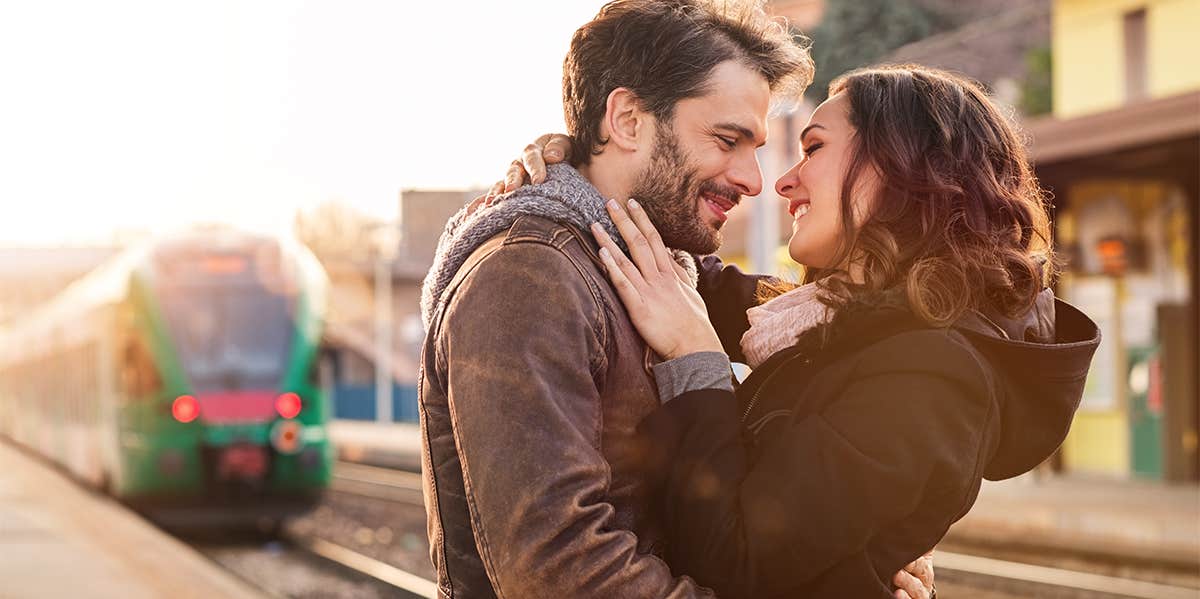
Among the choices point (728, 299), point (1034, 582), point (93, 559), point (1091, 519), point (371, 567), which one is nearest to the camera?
point (728, 299)

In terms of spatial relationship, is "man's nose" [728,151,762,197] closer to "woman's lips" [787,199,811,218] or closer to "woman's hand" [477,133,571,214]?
"woman's lips" [787,199,811,218]

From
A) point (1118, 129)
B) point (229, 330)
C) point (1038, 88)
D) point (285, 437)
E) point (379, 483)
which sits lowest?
point (379, 483)

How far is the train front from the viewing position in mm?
13227

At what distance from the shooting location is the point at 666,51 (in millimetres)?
2521

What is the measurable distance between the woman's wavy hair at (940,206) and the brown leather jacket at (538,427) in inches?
17.5

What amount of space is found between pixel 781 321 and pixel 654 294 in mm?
275

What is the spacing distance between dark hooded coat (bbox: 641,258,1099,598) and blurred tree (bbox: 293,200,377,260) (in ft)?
147

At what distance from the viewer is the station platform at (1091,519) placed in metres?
11.2

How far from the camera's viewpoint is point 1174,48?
16.9 metres

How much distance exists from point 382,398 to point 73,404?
25.3 m

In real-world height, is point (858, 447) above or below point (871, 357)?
below

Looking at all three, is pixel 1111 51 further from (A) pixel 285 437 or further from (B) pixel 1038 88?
(A) pixel 285 437

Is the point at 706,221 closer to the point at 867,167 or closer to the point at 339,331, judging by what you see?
the point at 867,167

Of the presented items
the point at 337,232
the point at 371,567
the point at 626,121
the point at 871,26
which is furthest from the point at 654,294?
the point at 337,232
